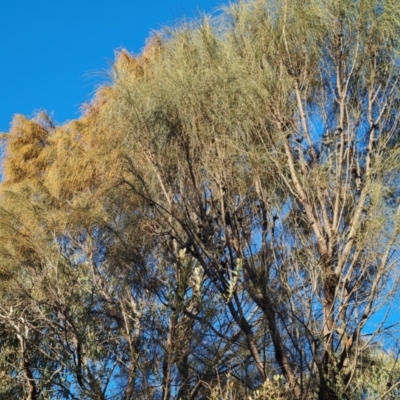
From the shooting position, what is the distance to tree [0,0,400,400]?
349 cm

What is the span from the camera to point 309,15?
4.48 meters

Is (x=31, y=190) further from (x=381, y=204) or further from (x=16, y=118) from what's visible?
(x=381, y=204)

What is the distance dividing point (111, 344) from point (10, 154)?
378 centimetres

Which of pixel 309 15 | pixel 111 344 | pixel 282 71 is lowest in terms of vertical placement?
pixel 111 344

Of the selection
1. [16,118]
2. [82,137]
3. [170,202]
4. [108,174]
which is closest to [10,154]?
[16,118]

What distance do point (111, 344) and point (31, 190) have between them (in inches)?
94.2

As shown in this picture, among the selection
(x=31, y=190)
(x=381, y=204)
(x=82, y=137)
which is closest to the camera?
(x=381, y=204)

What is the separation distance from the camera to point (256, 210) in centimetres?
407

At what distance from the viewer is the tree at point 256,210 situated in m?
3.49

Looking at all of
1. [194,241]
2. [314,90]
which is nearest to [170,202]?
[194,241]

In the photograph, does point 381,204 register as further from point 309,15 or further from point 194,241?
point 309,15

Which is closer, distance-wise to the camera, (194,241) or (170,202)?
(194,241)

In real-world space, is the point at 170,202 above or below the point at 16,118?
below

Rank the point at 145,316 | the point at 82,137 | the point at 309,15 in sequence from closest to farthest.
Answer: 1. the point at 309,15
2. the point at 145,316
3. the point at 82,137
